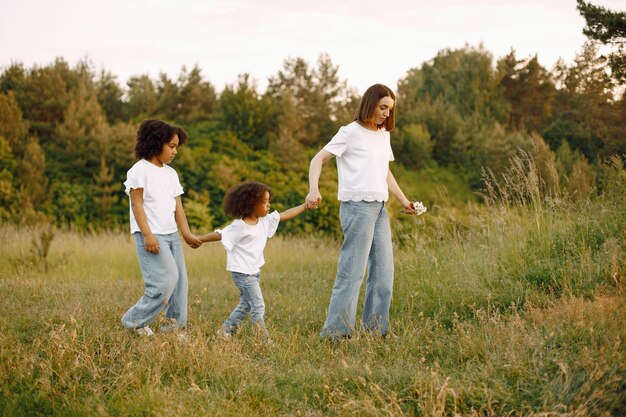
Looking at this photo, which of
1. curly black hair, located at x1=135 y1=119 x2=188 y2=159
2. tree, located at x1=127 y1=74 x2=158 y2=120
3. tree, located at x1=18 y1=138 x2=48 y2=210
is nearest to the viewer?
curly black hair, located at x1=135 y1=119 x2=188 y2=159

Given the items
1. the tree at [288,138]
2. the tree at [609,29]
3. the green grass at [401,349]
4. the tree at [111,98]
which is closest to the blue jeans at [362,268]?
the green grass at [401,349]

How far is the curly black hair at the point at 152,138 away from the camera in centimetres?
529

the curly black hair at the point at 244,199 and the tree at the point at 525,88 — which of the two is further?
the tree at the point at 525,88

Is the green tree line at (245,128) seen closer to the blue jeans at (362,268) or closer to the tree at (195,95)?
the tree at (195,95)

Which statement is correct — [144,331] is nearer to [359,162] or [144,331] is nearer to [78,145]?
[359,162]

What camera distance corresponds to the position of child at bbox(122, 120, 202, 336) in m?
5.09

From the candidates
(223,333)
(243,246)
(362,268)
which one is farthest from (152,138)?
(362,268)

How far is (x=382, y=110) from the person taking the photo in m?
5.19

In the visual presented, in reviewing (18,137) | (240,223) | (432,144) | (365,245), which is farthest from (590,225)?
(432,144)

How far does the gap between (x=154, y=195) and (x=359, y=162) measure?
1788mm

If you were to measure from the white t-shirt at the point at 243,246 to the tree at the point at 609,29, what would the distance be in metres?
6.28

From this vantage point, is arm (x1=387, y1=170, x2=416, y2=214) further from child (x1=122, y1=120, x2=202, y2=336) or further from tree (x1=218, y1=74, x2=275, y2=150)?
tree (x1=218, y1=74, x2=275, y2=150)

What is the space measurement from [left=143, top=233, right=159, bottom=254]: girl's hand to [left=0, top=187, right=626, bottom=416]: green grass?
0.67 meters

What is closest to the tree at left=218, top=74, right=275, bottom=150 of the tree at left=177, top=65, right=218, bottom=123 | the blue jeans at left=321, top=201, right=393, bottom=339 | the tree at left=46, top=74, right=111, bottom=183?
the tree at left=177, top=65, right=218, bottom=123
